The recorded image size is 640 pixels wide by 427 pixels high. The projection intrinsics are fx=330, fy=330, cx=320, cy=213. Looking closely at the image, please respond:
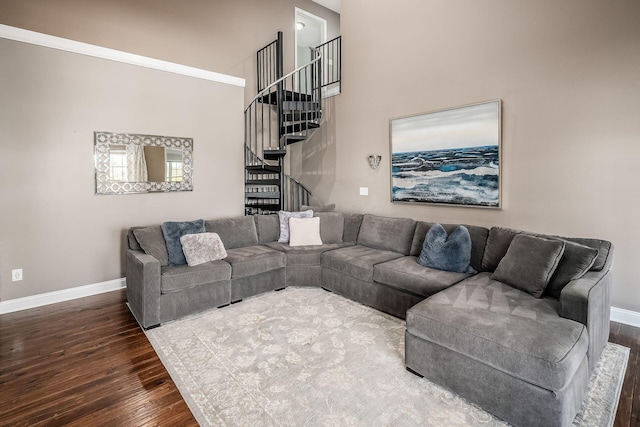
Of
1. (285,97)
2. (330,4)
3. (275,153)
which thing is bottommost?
(275,153)

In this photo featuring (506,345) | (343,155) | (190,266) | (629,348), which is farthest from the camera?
(343,155)

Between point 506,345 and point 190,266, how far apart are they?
281cm

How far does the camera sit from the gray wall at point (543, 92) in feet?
9.54

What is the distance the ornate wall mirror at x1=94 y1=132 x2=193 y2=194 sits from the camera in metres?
4.02

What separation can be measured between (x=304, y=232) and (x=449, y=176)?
1946 mm

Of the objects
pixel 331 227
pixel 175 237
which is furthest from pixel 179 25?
pixel 331 227

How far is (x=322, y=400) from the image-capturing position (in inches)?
79.2

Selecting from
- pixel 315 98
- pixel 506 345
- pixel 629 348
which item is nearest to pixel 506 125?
pixel 629 348

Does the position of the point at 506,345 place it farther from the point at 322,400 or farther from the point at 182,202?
the point at 182,202

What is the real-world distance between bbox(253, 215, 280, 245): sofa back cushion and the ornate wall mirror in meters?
1.19

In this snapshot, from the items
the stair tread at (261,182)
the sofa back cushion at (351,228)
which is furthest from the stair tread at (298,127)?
the sofa back cushion at (351,228)

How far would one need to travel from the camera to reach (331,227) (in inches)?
177

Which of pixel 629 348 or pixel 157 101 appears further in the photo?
pixel 157 101

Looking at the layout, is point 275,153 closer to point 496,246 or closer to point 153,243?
point 153,243
